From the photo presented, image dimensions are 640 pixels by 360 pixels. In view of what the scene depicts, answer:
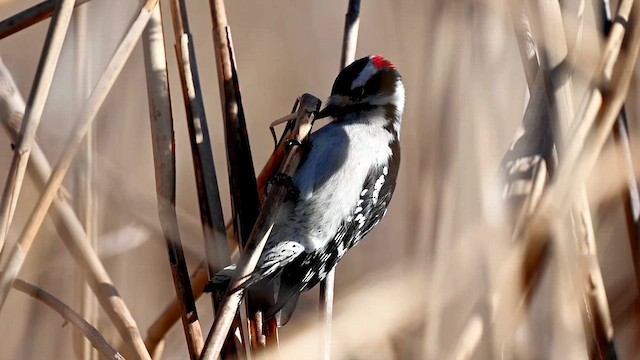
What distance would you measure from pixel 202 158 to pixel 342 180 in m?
0.57

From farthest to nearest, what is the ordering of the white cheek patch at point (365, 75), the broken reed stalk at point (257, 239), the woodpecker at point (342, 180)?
the white cheek patch at point (365, 75), the woodpecker at point (342, 180), the broken reed stalk at point (257, 239)

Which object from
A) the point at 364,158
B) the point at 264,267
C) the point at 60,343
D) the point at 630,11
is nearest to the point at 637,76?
the point at 630,11

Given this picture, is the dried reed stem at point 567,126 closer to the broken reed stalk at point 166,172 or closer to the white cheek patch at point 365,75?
→ the white cheek patch at point 365,75

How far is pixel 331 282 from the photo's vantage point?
5.58ft

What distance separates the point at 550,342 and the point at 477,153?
18.2 inches

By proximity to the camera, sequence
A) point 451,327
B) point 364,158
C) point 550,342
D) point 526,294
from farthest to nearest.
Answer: point 451,327
point 364,158
point 550,342
point 526,294

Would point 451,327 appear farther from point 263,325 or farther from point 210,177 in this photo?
point 210,177

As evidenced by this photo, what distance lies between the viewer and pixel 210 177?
56.3 inches

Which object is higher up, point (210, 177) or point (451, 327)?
point (210, 177)

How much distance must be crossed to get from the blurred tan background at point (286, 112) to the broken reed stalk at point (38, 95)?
46 centimetres

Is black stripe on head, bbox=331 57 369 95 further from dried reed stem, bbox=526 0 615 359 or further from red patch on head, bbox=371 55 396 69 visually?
dried reed stem, bbox=526 0 615 359

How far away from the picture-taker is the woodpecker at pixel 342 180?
5.81 ft

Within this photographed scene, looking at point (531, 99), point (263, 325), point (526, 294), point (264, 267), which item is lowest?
point (526, 294)

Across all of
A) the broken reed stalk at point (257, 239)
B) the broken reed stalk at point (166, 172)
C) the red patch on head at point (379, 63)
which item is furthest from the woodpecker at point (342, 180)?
the broken reed stalk at point (166, 172)
